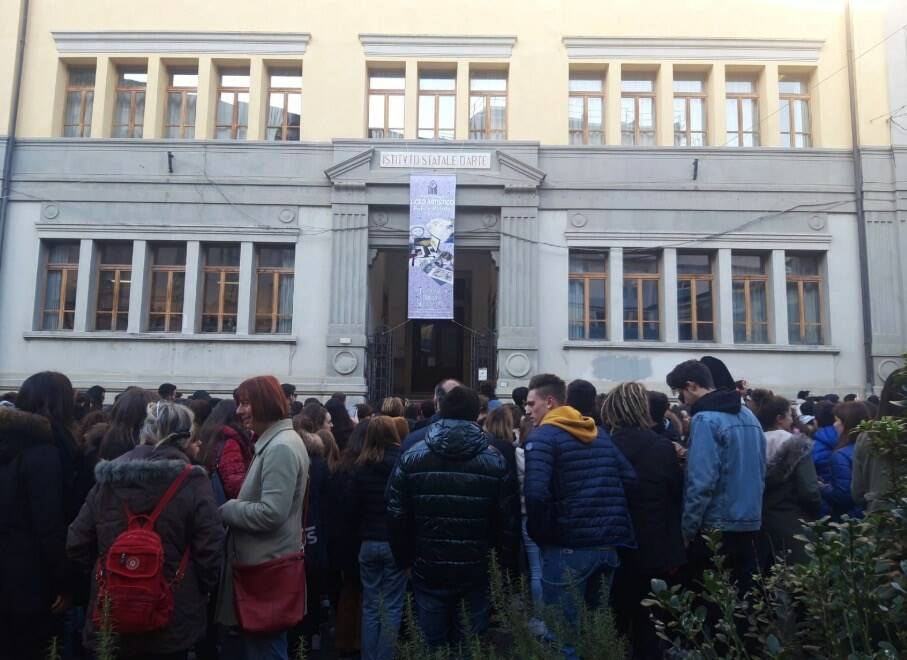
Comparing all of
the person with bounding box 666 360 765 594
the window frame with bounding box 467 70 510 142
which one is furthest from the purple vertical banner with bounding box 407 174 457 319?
the person with bounding box 666 360 765 594

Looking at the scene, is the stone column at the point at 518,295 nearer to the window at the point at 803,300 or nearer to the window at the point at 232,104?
the window at the point at 803,300

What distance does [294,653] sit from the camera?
580 cm

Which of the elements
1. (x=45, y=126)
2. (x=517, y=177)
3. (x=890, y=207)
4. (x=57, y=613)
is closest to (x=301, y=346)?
(x=517, y=177)

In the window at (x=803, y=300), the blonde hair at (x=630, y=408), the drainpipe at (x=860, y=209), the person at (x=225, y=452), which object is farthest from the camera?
the window at (x=803, y=300)

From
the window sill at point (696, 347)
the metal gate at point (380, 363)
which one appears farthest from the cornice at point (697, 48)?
the metal gate at point (380, 363)

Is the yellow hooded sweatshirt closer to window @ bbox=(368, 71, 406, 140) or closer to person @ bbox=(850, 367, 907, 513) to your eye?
person @ bbox=(850, 367, 907, 513)

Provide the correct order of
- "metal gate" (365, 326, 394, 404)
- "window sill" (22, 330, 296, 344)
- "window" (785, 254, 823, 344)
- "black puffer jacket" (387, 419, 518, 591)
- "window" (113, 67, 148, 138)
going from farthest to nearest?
"window" (113, 67, 148, 138) → "window" (785, 254, 823, 344) → "metal gate" (365, 326, 394, 404) → "window sill" (22, 330, 296, 344) → "black puffer jacket" (387, 419, 518, 591)

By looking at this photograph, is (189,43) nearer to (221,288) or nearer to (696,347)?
(221,288)

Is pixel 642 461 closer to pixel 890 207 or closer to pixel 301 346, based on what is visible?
pixel 301 346

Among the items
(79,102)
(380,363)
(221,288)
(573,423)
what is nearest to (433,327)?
(380,363)

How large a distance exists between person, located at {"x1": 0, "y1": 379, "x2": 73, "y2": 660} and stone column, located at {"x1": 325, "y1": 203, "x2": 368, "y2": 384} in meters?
12.1

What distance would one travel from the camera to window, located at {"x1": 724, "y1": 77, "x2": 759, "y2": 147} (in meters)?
17.5

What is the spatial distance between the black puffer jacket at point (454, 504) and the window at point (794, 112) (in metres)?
16.2

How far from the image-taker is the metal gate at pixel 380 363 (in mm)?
16969
